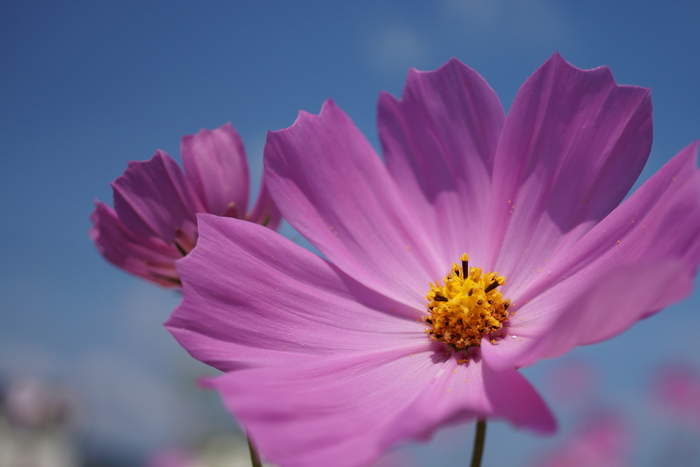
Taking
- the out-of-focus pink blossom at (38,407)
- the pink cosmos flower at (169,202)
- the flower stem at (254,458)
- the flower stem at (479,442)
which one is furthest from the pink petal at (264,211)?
the out-of-focus pink blossom at (38,407)

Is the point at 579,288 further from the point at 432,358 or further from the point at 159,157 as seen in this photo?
the point at 159,157

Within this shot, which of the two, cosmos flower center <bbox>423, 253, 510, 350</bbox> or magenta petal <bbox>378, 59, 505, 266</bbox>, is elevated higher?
magenta petal <bbox>378, 59, 505, 266</bbox>

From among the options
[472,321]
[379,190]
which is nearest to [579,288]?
[472,321]

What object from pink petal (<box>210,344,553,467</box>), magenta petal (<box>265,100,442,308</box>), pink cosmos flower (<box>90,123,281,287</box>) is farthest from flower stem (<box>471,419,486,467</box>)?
pink cosmos flower (<box>90,123,281,287</box>)

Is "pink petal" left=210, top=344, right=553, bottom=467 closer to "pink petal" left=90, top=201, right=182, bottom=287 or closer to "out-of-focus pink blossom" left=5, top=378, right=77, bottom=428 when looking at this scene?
"pink petal" left=90, top=201, right=182, bottom=287

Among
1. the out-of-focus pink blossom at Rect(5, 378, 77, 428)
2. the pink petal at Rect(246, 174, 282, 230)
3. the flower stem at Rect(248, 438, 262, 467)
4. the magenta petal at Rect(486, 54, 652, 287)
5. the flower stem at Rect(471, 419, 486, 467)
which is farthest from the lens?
the out-of-focus pink blossom at Rect(5, 378, 77, 428)
